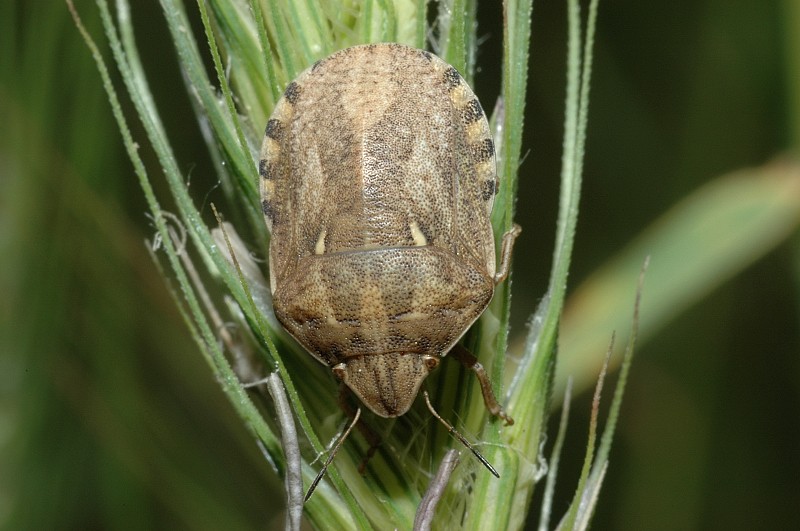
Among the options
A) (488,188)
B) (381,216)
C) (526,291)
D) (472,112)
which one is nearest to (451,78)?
(472,112)

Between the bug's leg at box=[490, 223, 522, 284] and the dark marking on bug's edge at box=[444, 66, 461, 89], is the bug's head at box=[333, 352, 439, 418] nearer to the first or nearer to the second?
the bug's leg at box=[490, 223, 522, 284]

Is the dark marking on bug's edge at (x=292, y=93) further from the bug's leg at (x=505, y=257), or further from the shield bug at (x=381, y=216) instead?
the bug's leg at (x=505, y=257)

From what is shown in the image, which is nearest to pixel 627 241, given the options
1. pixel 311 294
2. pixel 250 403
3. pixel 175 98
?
pixel 175 98

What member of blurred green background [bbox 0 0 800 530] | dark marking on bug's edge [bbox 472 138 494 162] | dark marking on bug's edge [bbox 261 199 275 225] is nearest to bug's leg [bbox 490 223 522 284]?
dark marking on bug's edge [bbox 472 138 494 162]

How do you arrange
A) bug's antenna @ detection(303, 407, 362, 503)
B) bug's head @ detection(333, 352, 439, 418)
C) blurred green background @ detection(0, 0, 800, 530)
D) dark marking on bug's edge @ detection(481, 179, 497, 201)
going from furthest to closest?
blurred green background @ detection(0, 0, 800, 530) < dark marking on bug's edge @ detection(481, 179, 497, 201) < bug's head @ detection(333, 352, 439, 418) < bug's antenna @ detection(303, 407, 362, 503)

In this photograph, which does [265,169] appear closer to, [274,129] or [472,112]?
[274,129]

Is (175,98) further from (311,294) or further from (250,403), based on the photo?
(250,403)

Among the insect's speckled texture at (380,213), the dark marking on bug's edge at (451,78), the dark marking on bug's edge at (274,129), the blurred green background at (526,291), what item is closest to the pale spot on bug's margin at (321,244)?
the insect's speckled texture at (380,213)
